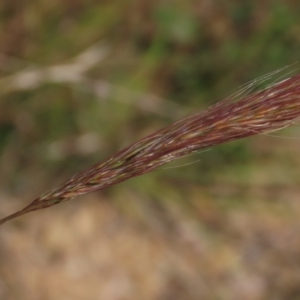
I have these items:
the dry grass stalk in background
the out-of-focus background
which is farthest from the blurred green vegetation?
the dry grass stalk in background

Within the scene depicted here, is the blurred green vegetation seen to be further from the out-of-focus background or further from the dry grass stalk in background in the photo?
the dry grass stalk in background

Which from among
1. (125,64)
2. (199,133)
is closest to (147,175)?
(125,64)

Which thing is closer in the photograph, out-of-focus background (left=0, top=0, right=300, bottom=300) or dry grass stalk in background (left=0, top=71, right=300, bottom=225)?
dry grass stalk in background (left=0, top=71, right=300, bottom=225)

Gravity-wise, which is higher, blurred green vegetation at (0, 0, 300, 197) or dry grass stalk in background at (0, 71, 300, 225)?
blurred green vegetation at (0, 0, 300, 197)

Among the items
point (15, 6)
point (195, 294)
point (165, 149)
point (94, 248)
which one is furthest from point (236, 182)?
point (165, 149)
